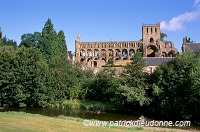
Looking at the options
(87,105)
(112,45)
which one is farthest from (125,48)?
(87,105)

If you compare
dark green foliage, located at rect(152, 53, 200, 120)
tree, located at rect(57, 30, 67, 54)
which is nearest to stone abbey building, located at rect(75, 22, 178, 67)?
tree, located at rect(57, 30, 67, 54)

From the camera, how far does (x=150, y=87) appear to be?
141ft

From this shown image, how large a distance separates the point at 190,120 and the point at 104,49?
6055 centimetres

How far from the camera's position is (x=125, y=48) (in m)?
92.8

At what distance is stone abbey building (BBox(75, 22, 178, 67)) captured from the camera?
87.4m

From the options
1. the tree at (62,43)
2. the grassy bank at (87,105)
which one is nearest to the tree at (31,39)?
the tree at (62,43)

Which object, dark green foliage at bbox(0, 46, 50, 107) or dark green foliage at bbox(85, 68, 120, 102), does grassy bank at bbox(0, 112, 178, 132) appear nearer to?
dark green foliage at bbox(85, 68, 120, 102)

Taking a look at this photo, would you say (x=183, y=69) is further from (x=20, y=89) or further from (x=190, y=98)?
(x=20, y=89)

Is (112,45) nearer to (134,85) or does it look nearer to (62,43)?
(62,43)

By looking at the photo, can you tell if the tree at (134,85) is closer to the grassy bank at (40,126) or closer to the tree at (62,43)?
the grassy bank at (40,126)

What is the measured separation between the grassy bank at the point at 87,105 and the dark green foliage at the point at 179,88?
8.58 metres

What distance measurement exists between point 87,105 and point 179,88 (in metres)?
17.3

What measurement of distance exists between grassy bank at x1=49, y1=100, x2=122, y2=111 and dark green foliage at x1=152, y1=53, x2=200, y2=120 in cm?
858

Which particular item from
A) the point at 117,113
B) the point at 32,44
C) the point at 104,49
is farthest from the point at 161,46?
the point at 117,113
